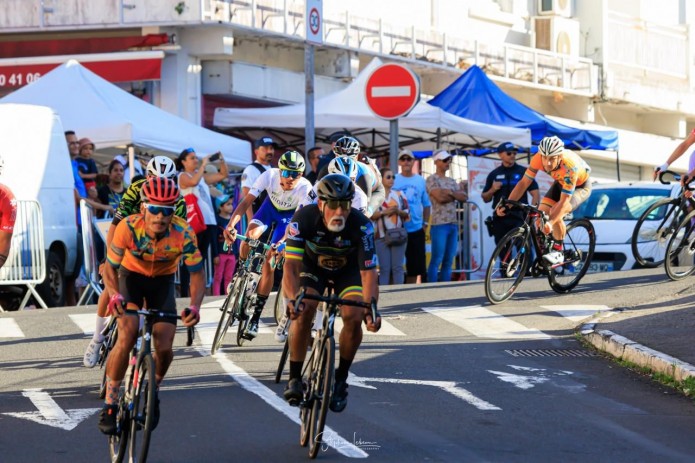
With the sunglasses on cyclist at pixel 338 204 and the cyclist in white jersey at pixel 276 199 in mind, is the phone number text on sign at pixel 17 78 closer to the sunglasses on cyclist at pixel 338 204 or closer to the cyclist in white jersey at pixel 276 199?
the cyclist in white jersey at pixel 276 199

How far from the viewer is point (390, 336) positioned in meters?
15.4

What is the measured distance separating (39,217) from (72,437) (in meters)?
8.62

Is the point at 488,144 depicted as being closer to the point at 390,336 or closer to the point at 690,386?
the point at 390,336

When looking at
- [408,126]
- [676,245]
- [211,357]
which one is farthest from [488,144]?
[211,357]

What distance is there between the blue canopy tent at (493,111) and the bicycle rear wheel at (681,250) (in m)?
8.02

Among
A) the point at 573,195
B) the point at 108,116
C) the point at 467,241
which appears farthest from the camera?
the point at 467,241

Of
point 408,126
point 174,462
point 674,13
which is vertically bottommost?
point 174,462

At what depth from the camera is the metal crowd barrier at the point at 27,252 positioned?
18109 mm

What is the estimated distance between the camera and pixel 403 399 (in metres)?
11.5

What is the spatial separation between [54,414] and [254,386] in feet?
5.59

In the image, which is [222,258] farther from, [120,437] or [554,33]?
[554,33]

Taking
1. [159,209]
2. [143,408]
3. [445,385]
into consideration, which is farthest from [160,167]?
[143,408]

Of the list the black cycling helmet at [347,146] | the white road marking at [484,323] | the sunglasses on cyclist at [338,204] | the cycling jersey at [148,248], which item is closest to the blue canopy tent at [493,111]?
the white road marking at [484,323]

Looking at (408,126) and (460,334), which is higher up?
(408,126)
